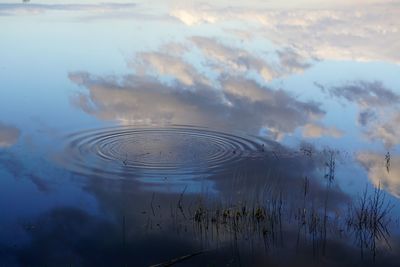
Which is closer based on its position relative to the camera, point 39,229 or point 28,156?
point 39,229

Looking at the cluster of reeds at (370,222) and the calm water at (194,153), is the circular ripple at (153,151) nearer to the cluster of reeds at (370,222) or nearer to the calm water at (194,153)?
the calm water at (194,153)

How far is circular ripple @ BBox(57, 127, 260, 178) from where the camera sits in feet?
40.1

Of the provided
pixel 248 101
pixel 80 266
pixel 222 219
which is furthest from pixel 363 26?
pixel 80 266

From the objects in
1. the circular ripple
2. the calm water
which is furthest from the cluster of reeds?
the circular ripple

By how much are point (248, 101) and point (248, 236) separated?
894cm

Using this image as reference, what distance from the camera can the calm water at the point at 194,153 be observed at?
357 inches

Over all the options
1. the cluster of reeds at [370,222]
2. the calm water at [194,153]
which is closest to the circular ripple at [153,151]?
the calm water at [194,153]

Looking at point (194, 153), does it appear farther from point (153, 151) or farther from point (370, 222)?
point (370, 222)

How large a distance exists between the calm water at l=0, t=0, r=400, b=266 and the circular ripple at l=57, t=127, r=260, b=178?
5cm

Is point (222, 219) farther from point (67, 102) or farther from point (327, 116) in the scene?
point (67, 102)

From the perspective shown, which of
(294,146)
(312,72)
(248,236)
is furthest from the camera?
(312,72)

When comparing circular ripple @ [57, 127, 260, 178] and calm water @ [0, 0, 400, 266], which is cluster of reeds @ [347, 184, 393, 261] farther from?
circular ripple @ [57, 127, 260, 178]

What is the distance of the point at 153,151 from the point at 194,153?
1007mm

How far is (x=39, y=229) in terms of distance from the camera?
9328mm
